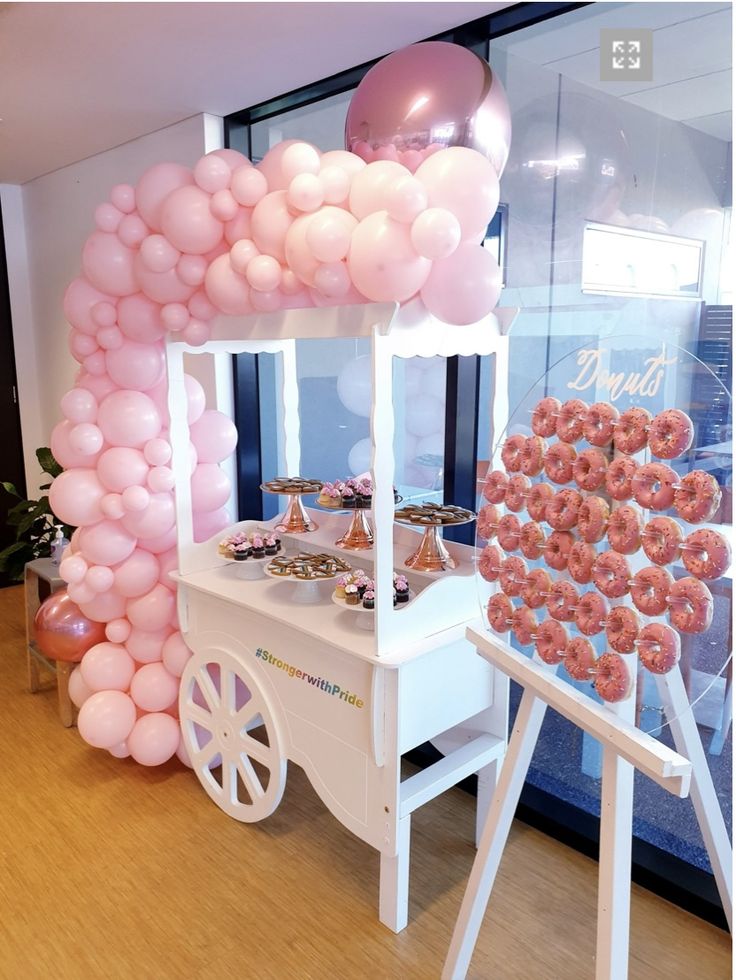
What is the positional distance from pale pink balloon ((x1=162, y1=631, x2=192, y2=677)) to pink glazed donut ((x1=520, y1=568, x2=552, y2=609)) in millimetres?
1376

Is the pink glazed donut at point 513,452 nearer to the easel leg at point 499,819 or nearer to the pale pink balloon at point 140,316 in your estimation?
the easel leg at point 499,819

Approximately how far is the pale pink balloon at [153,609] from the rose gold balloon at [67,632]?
0.28 metres

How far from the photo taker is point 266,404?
10.8 feet

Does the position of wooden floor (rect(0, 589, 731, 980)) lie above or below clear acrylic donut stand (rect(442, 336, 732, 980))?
below

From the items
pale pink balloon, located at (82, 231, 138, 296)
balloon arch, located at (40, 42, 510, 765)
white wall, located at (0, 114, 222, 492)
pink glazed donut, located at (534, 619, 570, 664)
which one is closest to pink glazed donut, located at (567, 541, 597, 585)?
pink glazed donut, located at (534, 619, 570, 664)

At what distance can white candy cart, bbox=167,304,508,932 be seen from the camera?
6.14 ft

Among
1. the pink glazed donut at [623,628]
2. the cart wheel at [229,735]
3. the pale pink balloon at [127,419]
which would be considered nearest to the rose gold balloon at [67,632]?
the cart wheel at [229,735]

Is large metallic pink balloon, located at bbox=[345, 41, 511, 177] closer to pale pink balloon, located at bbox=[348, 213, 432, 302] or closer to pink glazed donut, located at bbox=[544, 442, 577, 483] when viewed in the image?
pale pink balloon, located at bbox=[348, 213, 432, 302]

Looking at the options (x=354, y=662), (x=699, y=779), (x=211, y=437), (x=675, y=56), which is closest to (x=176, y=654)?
(x=211, y=437)

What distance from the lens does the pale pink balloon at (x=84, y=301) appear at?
2295 millimetres

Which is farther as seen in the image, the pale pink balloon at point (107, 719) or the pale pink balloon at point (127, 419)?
the pale pink balloon at point (107, 719)

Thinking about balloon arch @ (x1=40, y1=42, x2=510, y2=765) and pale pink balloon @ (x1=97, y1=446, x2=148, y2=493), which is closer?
balloon arch @ (x1=40, y1=42, x2=510, y2=765)

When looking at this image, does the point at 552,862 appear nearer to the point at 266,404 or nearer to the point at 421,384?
the point at 421,384

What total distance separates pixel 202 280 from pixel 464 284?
80 centimetres
